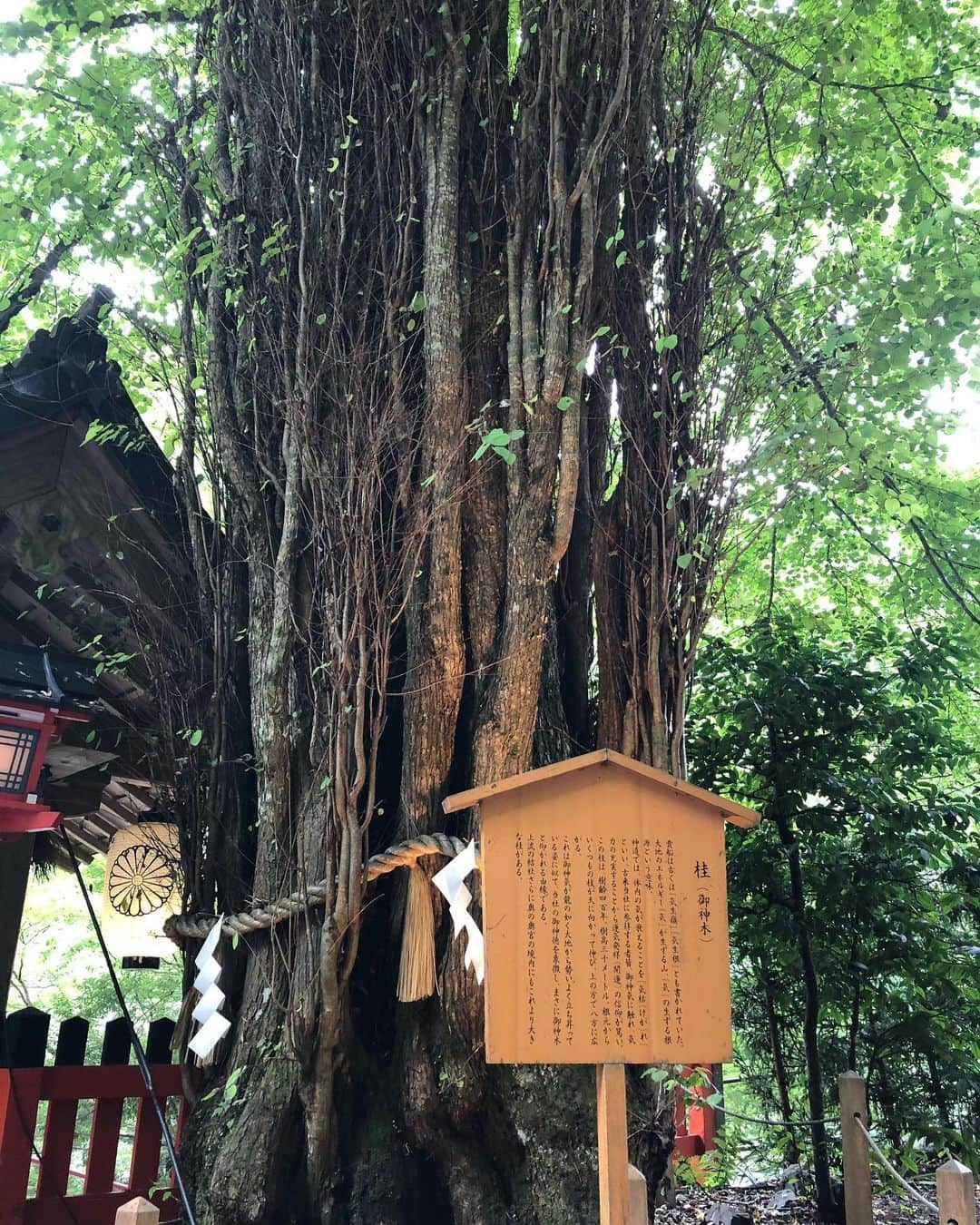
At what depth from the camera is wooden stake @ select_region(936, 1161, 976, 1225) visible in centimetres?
273

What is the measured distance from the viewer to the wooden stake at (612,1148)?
2416 millimetres

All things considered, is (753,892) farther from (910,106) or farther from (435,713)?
(910,106)

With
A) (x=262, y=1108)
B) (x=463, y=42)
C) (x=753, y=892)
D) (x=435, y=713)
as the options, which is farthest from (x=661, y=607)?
(x=463, y=42)

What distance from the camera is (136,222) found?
5898 millimetres

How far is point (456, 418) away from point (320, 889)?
6.83ft

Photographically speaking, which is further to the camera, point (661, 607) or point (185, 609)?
point (185, 609)

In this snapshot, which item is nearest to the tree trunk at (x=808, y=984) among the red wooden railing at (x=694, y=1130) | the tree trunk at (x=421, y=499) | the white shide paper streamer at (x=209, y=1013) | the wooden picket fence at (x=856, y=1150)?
the red wooden railing at (x=694, y=1130)

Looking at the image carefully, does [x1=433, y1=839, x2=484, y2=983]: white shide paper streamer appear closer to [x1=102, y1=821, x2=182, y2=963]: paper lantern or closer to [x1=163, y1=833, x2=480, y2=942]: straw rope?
[x1=163, y1=833, x2=480, y2=942]: straw rope

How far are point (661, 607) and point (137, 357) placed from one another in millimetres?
3667

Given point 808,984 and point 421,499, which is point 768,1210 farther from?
point 421,499

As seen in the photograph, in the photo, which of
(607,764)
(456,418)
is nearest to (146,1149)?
(607,764)

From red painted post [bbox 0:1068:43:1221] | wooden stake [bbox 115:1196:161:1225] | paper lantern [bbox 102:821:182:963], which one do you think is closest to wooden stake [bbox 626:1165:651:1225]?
wooden stake [bbox 115:1196:161:1225]

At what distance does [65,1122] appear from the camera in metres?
4.47

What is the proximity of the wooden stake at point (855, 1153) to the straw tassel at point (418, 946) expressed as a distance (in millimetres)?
1904
